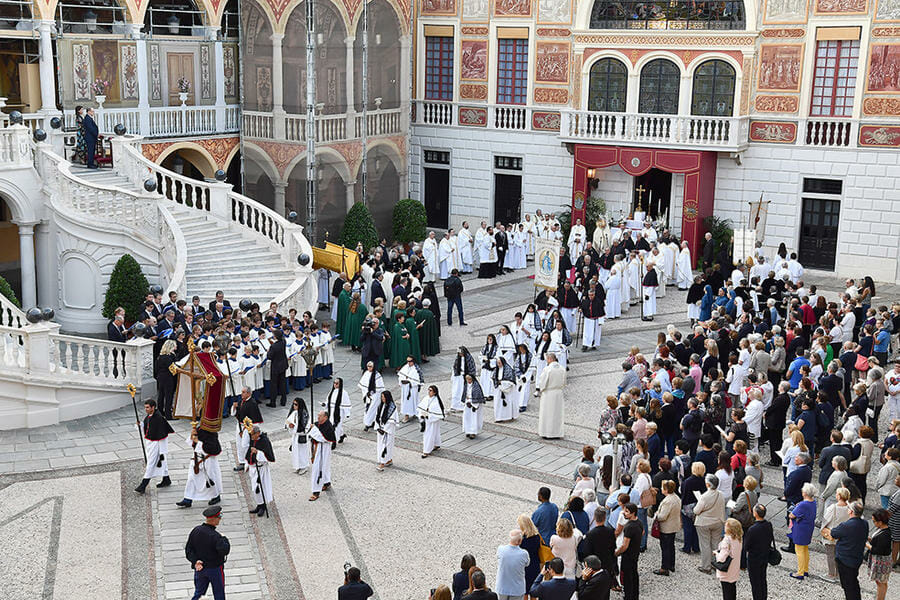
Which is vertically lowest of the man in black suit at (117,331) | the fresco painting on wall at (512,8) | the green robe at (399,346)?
the green robe at (399,346)

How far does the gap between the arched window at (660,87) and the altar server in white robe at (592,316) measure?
10066 mm

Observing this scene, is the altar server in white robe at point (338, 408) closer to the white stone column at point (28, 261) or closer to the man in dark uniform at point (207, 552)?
the man in dark uniform at point (207, 552)

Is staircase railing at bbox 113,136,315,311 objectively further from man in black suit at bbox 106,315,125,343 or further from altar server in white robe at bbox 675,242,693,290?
altar server in white robe at bbox 675,242,693,290

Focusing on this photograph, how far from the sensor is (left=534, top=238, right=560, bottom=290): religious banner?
77.7ft

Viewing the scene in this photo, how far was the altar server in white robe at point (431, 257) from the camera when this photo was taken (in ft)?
95.2

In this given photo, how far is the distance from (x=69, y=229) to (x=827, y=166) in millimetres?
19763

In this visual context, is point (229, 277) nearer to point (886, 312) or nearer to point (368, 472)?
point (368, 472)

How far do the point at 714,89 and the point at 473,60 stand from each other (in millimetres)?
7676

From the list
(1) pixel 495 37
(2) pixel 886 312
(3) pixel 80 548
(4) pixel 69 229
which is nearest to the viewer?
(3) pixel 80 548

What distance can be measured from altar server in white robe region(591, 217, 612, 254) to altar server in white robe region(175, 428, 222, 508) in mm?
16712

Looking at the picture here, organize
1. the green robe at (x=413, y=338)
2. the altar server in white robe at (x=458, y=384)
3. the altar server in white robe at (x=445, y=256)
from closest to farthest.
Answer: the altar server in white robe at (x=458, y=384) < the green robe at (x=413, y=338) < the altar server in white robe at (x=445, y=256)

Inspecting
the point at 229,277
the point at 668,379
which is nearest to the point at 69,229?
the point at 229,277

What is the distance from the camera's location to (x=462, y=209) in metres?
34.7

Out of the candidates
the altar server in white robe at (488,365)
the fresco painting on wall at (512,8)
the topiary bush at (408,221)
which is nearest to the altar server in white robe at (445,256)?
the topiary bush at (408,221)
